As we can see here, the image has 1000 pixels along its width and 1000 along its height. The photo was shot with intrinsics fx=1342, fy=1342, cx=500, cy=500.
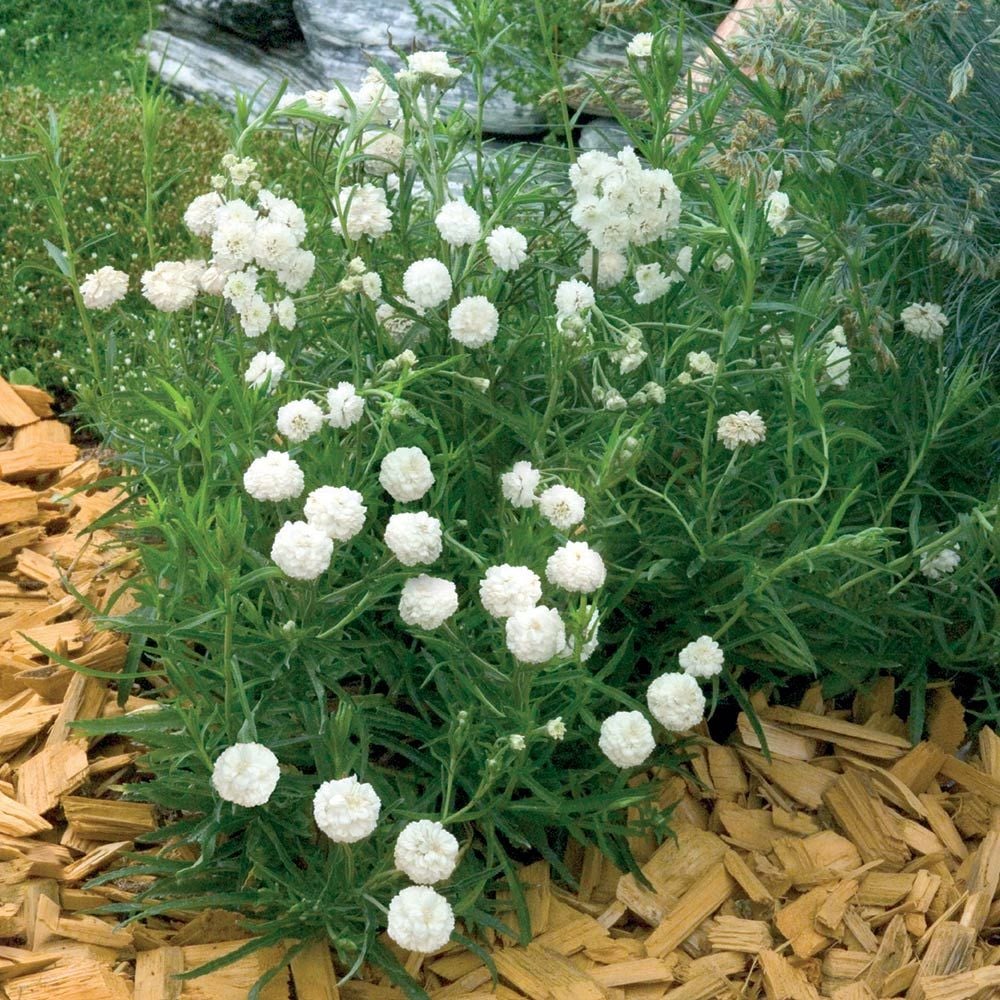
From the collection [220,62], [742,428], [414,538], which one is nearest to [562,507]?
[414,538]

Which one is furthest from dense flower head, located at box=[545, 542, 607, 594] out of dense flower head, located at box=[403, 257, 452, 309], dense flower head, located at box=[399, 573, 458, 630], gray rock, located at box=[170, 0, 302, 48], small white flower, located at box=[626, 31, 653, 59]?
gray rock, located at box=[170, 0, 302, 48]

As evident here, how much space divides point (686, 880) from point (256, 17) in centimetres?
613

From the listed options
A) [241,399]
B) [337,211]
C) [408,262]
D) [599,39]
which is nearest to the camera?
[241,399]

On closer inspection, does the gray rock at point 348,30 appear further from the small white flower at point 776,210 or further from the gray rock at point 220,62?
the small white flower at point 776,210

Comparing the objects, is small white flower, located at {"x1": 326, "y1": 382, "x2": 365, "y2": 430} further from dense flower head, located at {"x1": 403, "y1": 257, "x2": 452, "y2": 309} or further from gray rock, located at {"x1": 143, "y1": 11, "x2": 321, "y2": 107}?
gray rock, located at {"x1": 143, "y1": 11, "x2": 321, "y2": 107}

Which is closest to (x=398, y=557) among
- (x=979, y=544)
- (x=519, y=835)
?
(x=519, y=835)

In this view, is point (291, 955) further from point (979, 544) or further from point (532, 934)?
point (979, 544)

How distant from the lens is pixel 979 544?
2.28m

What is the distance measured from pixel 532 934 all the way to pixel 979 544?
3.28 ft

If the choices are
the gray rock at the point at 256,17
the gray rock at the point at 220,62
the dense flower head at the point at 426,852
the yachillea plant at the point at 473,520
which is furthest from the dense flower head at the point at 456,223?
the gray rock at the point at 256,17

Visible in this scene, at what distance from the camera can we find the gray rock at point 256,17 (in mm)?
7246

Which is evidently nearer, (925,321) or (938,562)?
(938,562)

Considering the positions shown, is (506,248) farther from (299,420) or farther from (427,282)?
(299,420)

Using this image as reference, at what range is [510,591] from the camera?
1771mm
